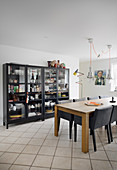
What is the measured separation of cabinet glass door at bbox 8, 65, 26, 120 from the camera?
3.65 metres

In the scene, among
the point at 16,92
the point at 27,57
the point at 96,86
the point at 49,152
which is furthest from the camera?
the point at 96,86

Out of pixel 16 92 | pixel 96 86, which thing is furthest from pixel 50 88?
pixel 96 86

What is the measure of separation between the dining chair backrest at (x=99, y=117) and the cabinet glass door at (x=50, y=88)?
2.22 m

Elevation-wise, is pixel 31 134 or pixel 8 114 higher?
pixel 8 114

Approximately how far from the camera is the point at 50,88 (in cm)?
452

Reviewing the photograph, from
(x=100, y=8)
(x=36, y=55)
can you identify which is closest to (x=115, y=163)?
(x=100, y=8)

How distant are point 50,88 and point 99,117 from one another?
241 centimetres

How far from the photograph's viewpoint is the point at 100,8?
6.00 ft

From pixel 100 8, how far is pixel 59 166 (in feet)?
8.04

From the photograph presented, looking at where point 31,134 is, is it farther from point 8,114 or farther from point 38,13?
point 38,13

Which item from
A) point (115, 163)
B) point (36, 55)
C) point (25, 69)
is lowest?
point (115, 163)

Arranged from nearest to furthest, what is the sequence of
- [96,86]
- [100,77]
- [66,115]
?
[66,115]
[100,77]
[96,86]

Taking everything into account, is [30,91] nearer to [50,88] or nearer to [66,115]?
[50,88]

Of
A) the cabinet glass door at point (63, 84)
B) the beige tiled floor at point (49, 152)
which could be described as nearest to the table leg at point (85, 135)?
the beige tiled floor at point (49, 152)
